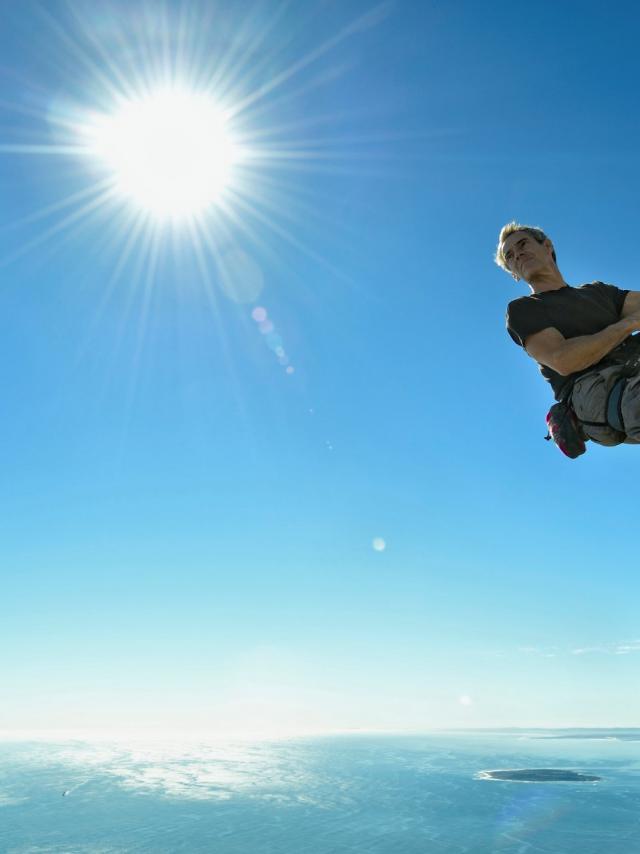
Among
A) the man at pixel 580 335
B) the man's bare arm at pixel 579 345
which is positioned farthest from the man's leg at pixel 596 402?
the man's bare arm at pixel 579 345

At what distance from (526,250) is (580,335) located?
3.45 feet

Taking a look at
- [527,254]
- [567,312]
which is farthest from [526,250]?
[567,312]

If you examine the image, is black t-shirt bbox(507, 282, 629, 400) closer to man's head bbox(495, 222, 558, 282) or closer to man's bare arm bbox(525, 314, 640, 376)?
man's bare arm bbox(525, 314, 640, 376)

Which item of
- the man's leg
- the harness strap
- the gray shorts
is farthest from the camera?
the man's leg

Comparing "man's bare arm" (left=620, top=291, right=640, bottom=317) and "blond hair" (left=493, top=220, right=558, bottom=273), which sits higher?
"blond hair" (left=493, top=220, right=558, bottom=273)

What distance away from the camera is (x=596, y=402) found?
347 cm

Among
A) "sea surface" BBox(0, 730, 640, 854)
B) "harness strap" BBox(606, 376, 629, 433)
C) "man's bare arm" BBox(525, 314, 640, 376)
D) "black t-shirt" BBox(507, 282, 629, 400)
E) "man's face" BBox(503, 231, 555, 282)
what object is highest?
"man's face" BBox(503, 231, 555, 282)

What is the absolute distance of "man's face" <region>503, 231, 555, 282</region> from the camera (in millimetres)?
4215

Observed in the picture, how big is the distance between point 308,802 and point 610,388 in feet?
742

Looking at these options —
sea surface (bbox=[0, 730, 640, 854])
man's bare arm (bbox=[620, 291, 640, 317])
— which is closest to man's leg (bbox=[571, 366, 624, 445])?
man's bare arm (bbox=[620, 291, 640, 317])

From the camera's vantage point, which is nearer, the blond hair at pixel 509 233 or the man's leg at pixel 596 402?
the man's leg at pixel 596 402

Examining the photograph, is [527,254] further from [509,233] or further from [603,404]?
[603,404]

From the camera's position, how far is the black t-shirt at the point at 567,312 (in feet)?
12.3

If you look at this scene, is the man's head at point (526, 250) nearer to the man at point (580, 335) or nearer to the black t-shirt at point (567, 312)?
the man at point (580, 335)
